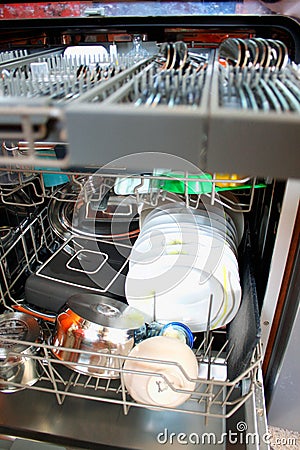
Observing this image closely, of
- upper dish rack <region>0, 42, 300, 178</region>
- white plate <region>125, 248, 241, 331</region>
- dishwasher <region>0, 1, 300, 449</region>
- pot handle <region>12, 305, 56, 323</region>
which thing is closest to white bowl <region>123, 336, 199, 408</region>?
dishwasher <region>0, 1, 300, 449</region>

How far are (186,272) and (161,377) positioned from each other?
206 millimetres

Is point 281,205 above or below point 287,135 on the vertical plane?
below

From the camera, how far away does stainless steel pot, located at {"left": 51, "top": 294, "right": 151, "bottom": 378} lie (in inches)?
26.1

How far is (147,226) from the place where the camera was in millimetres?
754

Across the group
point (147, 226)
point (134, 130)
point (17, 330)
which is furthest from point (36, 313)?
point (134, 130)

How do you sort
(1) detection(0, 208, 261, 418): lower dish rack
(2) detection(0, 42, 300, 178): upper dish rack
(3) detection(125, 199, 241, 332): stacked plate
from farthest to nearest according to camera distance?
(3) detection(125, 199, 241, 332): stacked plate, (1) detection(0, 208, 261, 418): lower dish rack, (2) detection(0, 42, 300, 178): upper dish rack

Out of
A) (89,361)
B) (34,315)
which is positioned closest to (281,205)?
(89,361)

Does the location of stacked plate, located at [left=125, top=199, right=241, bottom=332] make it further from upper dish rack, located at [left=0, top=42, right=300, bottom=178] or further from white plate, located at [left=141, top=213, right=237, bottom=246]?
upper dish rack, located at [left=0, top=42, right=300, bottom=178]

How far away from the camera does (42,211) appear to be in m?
0.91

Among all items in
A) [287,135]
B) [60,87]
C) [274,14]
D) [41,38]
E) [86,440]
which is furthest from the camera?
[41,38]

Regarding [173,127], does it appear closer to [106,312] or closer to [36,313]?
[106,312]

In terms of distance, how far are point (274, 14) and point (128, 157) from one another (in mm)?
611

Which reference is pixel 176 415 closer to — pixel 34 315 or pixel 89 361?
pixel 89 361

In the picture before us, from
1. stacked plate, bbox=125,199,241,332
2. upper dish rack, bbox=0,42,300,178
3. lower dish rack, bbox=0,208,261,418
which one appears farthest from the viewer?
stacked plate, bbox=125,199,241,332
